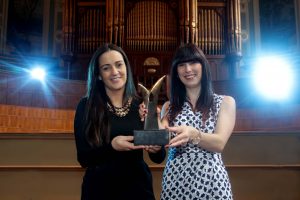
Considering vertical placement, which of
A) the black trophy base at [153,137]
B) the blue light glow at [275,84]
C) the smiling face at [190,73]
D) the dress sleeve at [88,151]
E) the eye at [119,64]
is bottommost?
the dress sleeve at [88,151]

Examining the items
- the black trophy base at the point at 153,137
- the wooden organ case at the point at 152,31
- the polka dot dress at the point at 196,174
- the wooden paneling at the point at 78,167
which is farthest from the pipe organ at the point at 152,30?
the black trophy base at the point at 153,137

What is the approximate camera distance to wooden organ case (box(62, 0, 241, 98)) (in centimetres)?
646

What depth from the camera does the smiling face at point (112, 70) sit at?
149 cm

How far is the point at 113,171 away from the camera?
1.42 m

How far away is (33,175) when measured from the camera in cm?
284

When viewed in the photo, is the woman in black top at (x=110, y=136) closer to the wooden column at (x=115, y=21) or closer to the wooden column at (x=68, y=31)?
the wooden column at (x=115, y=21)

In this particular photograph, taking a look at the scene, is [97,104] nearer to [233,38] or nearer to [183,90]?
[183,90]

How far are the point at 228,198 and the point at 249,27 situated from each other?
6262 mm

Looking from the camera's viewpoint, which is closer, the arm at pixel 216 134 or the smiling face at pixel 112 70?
the arm at pixel 216 134

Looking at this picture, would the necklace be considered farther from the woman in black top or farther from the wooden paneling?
the wooden paneling

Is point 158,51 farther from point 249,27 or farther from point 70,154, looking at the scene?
point 70,154

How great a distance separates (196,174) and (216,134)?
6.8 inches

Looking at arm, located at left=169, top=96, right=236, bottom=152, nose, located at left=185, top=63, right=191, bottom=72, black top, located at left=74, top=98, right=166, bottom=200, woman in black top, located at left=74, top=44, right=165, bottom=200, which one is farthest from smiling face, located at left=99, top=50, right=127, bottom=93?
arm, located at left=169, top=96, right=236, bottom=152

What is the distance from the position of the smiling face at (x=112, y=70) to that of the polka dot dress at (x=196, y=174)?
29 centimetres
